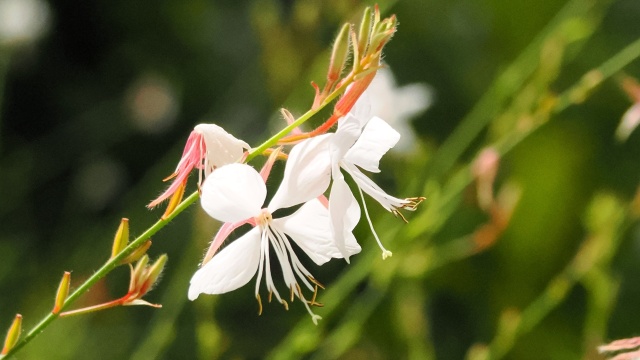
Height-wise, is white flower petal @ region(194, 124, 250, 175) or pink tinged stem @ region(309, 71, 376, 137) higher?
pink tinged stem @ region(309, 71, 376, 137)

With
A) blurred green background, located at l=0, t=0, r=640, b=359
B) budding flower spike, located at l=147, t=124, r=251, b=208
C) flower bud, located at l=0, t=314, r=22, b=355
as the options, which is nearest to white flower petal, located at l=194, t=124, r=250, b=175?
budding flower spike, located at l=147, t=124, r=251, b=208

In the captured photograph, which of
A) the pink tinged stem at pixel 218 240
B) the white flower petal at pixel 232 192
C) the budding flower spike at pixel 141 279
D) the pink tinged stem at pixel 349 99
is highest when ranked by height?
the pink tinged stem at pixel 349 99

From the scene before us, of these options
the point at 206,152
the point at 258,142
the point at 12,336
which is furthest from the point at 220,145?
the point at 258,142

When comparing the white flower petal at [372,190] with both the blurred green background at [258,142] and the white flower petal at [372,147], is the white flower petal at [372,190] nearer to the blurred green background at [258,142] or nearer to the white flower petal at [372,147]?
the white flower petal at [372,147]

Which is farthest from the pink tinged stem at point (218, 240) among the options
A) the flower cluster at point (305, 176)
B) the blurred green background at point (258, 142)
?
the blurred green background at point (258, 142)

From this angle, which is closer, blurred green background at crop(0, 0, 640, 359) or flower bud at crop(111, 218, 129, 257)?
flower bud at crop(111, 218, 129, 257)

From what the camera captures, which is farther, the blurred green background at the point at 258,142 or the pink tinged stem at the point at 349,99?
the blurred green background at the point at 258,142

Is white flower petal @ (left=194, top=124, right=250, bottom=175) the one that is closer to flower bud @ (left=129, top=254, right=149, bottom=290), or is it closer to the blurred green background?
flower bud @ (left=129, top=254, right=149, bottom=290)
